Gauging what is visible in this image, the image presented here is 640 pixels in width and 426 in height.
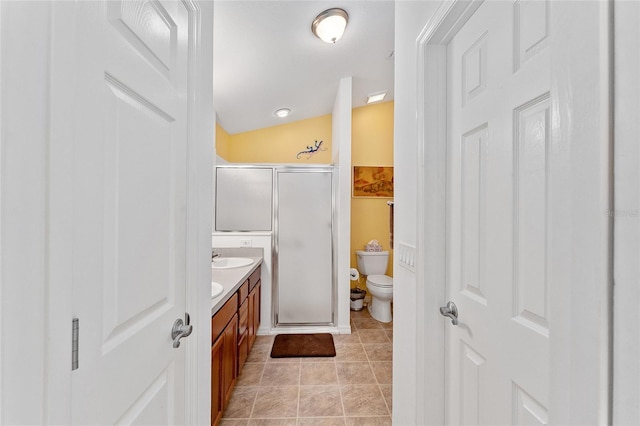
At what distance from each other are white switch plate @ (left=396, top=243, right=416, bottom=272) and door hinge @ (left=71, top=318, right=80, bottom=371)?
1.05 metres

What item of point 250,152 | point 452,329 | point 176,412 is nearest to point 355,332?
point 452,329

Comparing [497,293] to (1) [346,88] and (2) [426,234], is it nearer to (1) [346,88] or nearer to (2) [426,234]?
(2) [426,234]

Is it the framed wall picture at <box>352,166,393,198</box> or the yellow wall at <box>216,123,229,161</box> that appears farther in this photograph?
the framed wall picture at <box>352,166,393,198</box>

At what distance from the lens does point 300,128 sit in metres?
3.49

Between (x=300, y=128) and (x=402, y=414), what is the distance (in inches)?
125

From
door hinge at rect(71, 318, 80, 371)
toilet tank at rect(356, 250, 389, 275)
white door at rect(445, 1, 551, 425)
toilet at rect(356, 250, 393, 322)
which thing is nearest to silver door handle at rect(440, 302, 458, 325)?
white door at rect(445, 1, 551, 425)

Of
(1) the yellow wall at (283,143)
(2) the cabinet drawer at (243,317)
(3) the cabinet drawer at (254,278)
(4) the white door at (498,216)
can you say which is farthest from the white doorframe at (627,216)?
(1) the yellow wall at (283,143)

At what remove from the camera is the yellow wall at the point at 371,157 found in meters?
3.53

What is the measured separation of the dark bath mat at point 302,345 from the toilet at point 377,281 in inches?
28.0

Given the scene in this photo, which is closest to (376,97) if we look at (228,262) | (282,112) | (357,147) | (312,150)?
(357,147)

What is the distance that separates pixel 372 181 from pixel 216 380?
9.41ft

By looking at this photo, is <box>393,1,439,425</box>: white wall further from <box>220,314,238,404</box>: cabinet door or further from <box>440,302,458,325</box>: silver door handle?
<box>220,314,238,404</box>: cabinet door

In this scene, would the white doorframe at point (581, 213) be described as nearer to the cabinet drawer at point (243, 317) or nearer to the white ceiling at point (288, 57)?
the white ceiling at point (288, 57)

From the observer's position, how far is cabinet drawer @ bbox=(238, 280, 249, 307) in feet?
6.10
